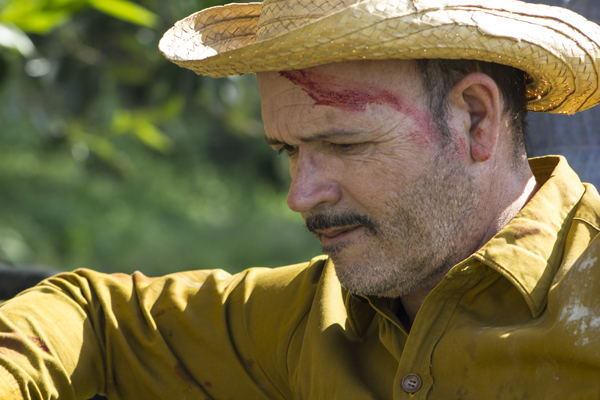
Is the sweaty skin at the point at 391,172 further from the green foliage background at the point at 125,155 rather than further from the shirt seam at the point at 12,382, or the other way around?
the green foliage background at the point at 125,155

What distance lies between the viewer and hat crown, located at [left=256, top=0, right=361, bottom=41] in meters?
1.37

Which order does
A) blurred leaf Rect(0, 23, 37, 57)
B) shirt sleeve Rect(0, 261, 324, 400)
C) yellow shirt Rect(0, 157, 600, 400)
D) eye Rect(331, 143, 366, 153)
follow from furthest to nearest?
blurred leaf Rect(0, 23, 37, 57), shirt sleeve Rect(0, 261, 324, 400), eye Rect(331, 143, 366, 153), yellow shirt Rect(0, 157, 600, 400)

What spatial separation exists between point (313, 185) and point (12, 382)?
0.85 m

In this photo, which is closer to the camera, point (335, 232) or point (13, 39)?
point (335, 232)

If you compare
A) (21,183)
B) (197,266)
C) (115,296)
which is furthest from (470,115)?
(21,183)

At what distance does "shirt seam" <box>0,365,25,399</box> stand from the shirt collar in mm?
1098

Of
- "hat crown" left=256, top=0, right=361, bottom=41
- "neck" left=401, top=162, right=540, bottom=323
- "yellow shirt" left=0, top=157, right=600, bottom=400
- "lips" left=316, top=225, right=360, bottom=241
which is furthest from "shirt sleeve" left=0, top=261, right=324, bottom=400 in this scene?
"hat crown" left=256, top=0, right=361, bottom=41

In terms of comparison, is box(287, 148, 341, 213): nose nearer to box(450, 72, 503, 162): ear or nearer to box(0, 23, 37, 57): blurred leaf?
box(450, 72, 503, 162): ear

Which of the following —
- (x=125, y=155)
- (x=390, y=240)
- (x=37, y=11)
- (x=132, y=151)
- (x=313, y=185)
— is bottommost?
(x=132, y=151)

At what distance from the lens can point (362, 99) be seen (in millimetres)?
1393

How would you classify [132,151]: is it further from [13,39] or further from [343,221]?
[343,221]

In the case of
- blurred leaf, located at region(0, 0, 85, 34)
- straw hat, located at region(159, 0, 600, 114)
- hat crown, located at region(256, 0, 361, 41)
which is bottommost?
straw hat, located at region(159, 0, 600, 114)

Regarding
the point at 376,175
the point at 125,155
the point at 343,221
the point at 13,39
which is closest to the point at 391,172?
the point at 376,175

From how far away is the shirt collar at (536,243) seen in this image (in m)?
1.24
